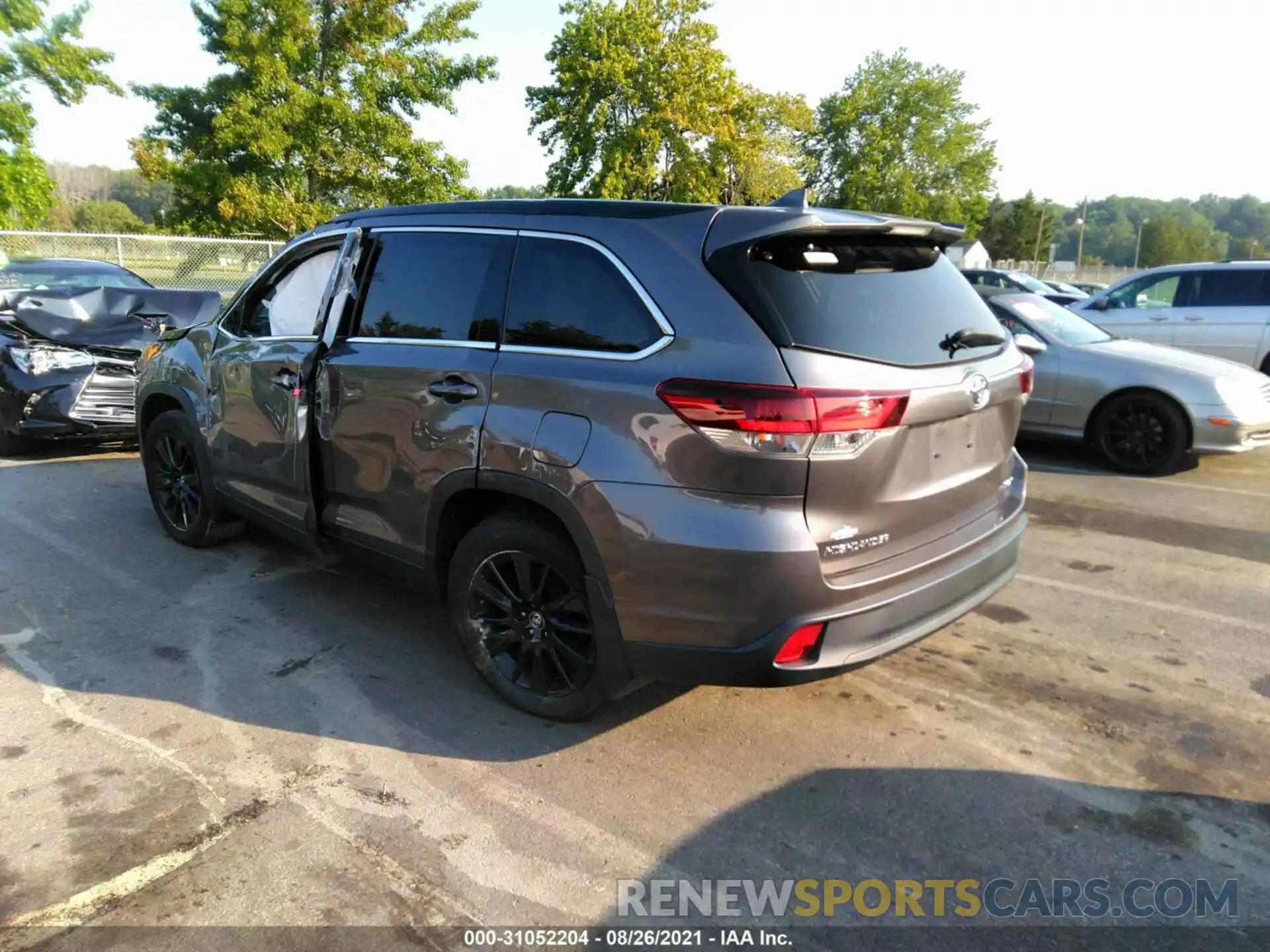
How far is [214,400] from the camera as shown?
188 inches

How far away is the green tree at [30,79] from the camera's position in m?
21.3

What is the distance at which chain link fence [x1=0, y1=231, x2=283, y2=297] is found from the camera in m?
15.2

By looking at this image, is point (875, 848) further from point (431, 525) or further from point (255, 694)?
point (255, 694)

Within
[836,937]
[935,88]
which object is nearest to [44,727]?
[836,937]

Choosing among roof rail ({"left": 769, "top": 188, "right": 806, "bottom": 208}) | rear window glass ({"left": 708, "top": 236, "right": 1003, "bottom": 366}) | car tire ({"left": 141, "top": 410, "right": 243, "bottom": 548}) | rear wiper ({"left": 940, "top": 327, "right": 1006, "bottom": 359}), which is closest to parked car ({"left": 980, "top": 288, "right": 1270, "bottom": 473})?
rear wiper ({"left": 940, "top": 327, "right": 1006, "bottom": 359})

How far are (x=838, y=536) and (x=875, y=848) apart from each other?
94 cm

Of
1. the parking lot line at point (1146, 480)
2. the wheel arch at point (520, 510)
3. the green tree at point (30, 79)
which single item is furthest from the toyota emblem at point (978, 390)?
the green tree at point (30, 79)

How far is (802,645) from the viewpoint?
9.00ft

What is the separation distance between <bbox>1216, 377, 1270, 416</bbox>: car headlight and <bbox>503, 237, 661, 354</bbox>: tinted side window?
6271 millimetres

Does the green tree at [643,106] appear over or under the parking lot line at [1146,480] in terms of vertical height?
over

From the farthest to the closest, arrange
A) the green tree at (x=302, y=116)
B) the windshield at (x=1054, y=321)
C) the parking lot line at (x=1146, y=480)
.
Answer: the green tree at (x=302, y=116) → the windshield at (x=1054, y=321) → the parking lot line at (x=1146, y=480)

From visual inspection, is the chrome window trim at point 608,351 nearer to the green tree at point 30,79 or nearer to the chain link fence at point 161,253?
the chain link fence at point 161,253

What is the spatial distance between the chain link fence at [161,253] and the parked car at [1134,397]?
12801mm

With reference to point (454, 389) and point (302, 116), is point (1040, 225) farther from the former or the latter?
point (454, 389)
